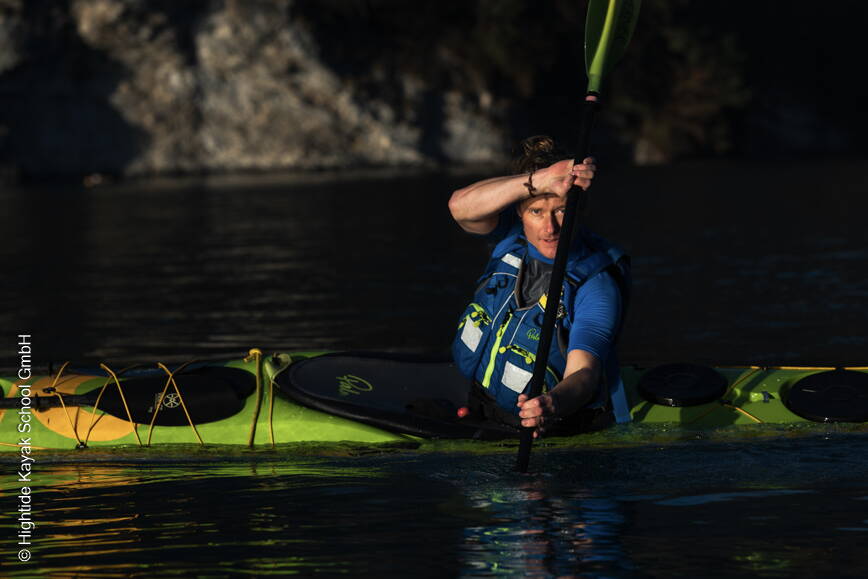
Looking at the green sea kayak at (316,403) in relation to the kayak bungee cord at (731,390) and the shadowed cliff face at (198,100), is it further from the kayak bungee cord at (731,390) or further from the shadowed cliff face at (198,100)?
the shadowed cliff face at (198,100)

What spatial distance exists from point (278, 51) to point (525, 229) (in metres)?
39.0

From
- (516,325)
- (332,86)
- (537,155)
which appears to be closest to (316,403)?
(516,325)

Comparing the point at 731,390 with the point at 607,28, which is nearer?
the point at 607,28

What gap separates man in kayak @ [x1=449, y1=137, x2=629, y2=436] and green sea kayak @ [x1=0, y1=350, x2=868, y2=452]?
421 mm

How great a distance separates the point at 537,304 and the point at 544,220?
17.3 inches

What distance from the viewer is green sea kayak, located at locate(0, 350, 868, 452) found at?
6.75m

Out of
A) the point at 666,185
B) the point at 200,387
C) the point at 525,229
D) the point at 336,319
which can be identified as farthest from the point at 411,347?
the point at 666,185

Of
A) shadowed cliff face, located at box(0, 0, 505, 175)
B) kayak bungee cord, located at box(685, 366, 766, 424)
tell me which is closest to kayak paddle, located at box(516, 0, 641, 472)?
kayak bungee cord, located at box(685, 366, 766, 424)

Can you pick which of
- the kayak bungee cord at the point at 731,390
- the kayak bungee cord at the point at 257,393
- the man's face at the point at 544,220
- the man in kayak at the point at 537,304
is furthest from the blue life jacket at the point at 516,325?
the kayak bungee cord at the point at 257,393

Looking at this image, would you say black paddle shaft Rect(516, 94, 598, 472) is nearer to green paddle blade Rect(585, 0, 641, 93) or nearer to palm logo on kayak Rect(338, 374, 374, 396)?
green paddle blade Rect(585, 0, 641, 93)

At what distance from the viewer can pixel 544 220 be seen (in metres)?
5.80

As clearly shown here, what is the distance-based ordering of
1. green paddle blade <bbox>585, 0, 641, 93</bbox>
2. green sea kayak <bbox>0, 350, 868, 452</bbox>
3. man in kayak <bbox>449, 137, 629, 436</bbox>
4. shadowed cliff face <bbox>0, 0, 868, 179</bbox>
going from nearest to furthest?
man in kayak <bbox>449, 137, 629, 436</bbox> < green paddle blade <bbox>585, 0, 641, 93</bbox> < green sea kayak <bbox>0, 350, 868, 452</bbox> < shadowed cliff face <bbox>0, 0, 868, 179</bbox>

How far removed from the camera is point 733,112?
47.7 m

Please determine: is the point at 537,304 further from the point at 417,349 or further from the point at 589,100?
the point at 417,349
